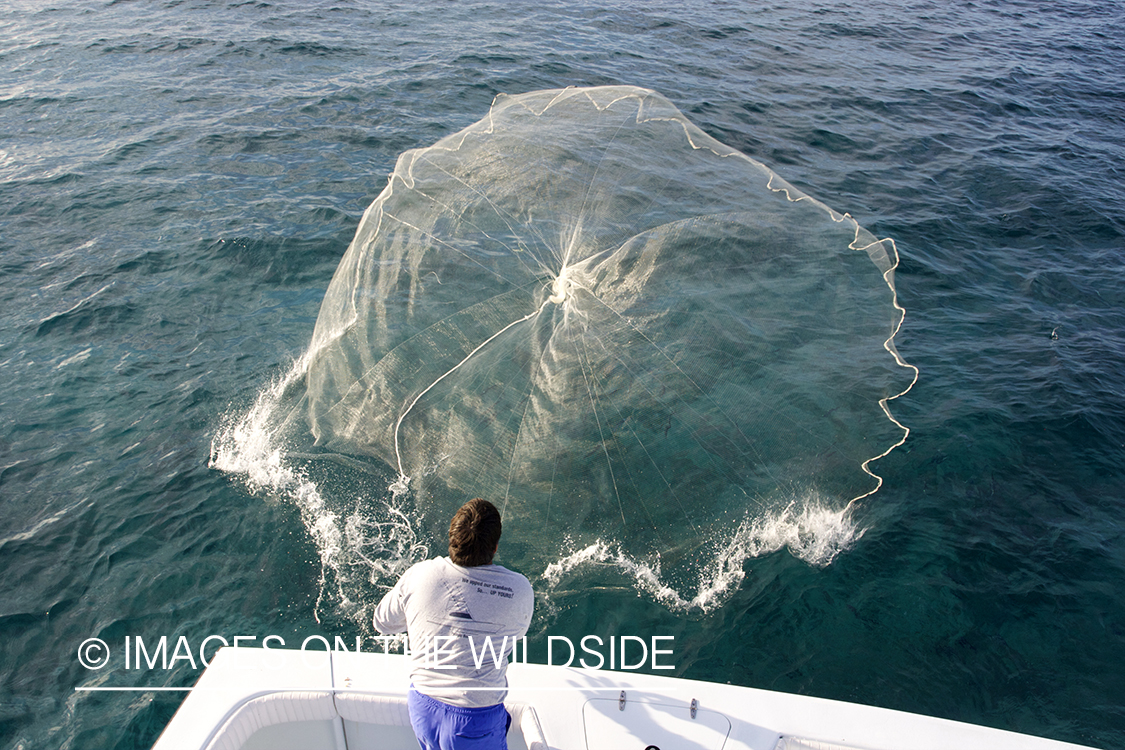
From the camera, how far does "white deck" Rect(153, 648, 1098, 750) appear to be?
3951 mm

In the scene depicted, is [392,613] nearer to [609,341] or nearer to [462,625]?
[462,625]

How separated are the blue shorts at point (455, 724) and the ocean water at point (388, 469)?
1938mm

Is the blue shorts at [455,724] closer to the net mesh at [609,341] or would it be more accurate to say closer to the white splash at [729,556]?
the net mesh at [609,341]

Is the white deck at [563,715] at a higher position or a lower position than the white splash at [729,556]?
higher

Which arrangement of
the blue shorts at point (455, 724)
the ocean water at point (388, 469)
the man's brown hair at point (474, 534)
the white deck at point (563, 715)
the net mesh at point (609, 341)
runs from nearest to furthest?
the man's brown hair at point (474, 534) → the blue shorts at point (455, 724) → the white deck at point (563, 715) → the net mesh at point (609, 341) → the ocean water at point (388, 469)

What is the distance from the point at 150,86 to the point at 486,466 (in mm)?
13278

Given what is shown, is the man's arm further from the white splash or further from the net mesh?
the white splash

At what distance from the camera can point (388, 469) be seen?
20.1 ft

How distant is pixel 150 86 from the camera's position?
14.0 m

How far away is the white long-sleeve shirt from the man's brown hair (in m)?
0.06

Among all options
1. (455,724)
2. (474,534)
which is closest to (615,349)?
(474,534)

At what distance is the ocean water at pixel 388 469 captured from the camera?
5.23 metres

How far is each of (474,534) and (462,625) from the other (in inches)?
16.5

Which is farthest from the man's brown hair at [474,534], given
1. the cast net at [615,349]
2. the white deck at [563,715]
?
the cast net at [615,349]
